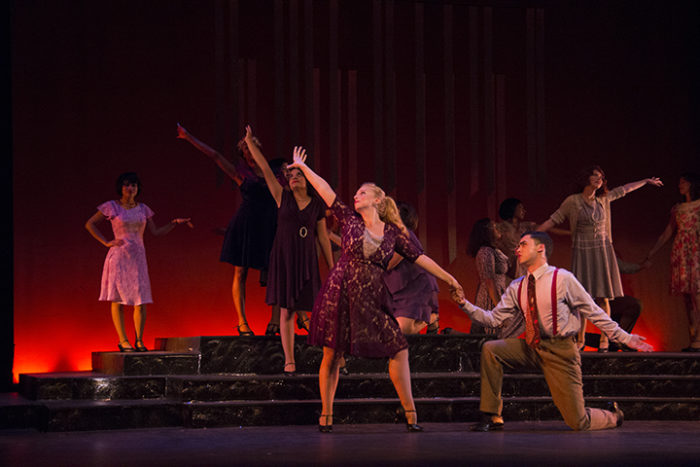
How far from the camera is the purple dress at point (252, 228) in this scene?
6.86m

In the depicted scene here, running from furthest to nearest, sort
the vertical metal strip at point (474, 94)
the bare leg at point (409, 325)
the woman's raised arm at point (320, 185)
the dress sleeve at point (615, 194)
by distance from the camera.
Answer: the vertical metal strip at point (474, 94) → the dress sleeve at point (615, 194) → the bare leg at point (409, 325) → the woman's raised arm at point (320, 185)

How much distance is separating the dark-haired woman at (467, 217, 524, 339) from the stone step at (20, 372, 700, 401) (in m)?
1.16

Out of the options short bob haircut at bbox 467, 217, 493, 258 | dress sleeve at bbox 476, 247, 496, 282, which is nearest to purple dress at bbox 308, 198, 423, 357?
dress sleeve at bbox 476, 247, 496, 282

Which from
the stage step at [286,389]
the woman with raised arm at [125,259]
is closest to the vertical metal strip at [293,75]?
the woman with raised arm at [125,259]

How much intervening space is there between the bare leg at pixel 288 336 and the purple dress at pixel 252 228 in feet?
2.33

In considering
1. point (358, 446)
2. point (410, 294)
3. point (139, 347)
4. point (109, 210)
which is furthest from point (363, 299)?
point (109, 210)

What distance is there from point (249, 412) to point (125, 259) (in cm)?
190

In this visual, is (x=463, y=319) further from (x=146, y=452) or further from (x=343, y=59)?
(x=146, y=452)

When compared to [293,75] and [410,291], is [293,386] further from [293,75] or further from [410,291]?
[293,75]

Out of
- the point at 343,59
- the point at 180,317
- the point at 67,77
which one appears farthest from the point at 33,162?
the point at 343,59

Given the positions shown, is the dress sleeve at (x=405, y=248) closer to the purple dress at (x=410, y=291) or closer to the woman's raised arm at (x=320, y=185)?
the woman's raised arm at (x=320, y=185)

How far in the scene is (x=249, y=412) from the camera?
236 inches

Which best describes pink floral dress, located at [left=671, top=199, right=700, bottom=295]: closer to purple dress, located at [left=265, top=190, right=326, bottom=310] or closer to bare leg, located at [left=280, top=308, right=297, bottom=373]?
purple dress, located at [left=265, top=190, right=326, bottom=310]

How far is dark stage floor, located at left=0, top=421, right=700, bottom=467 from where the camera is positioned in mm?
4422
